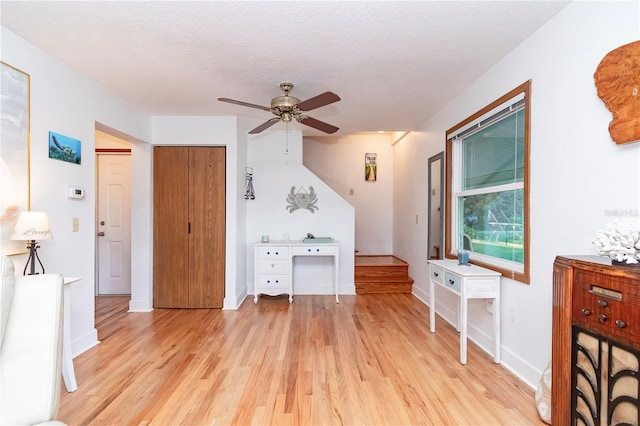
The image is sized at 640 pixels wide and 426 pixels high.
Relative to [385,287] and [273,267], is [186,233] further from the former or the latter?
[385,287]

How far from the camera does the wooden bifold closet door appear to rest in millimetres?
3857

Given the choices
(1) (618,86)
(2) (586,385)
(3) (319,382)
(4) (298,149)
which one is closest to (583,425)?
(2) (586,385)

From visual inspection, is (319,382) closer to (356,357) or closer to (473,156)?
(356,357)

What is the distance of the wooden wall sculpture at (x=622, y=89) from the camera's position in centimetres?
138

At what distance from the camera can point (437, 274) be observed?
293cm

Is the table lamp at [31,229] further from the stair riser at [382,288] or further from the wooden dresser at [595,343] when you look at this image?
the stair riser at [382,288]

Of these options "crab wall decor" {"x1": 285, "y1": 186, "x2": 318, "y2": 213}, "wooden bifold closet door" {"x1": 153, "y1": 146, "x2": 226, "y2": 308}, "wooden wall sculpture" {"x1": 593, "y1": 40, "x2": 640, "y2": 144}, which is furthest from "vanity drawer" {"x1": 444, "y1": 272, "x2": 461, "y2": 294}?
"wooden bifold closet door" {"x1": 153, "y1": 146, "x2": 226, "y2": 308}

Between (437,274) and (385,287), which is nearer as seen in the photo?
(437,274)

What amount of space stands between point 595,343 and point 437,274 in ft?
5.57

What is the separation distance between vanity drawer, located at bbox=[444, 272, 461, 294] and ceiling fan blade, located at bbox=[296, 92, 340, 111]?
182 centimetres

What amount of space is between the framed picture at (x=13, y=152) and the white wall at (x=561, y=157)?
363 cm

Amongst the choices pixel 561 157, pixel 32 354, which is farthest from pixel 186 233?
pixel 561 157

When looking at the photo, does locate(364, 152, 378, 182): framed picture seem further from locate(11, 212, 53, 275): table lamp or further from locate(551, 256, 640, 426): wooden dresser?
locate(11, 212, 53, 275): table lamp

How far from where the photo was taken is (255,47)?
221 cm
